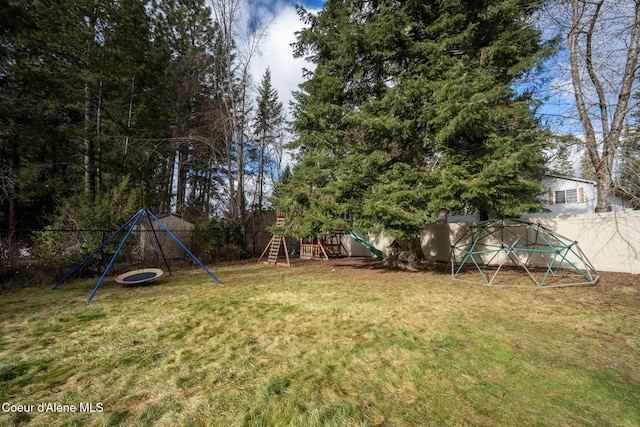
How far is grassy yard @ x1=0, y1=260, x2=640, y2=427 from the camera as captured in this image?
197cm

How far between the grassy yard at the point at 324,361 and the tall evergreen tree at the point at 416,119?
9.29 ft

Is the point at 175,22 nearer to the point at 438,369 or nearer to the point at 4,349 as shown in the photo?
the point at 4,349

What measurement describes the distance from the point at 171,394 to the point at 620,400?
12.5ft

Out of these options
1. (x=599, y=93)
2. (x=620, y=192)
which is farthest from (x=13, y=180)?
(x=620, y=192)

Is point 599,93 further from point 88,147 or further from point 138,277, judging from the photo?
point 88,147

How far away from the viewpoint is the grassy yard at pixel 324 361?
77.7 inches

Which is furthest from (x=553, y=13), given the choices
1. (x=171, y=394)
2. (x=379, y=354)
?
(x=171, y=394)

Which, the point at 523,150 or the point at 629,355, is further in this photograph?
the point at 523,150

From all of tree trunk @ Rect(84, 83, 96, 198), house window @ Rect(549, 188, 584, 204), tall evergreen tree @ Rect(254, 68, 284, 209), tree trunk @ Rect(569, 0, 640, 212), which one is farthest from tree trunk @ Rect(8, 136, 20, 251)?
house window @ Rect(549, 188, 584, 204)

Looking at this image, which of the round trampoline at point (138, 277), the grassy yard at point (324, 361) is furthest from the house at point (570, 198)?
the round trampoline at point (138, 277)

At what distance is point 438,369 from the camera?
8.55 feet

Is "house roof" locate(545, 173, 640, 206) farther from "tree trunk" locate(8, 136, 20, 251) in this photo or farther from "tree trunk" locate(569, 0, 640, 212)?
"tree trunk" locate(8, 136, 20, 251)

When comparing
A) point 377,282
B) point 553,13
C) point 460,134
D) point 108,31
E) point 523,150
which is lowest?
point 377,282

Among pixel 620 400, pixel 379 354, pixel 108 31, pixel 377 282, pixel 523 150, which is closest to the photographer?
pixel 620 400
